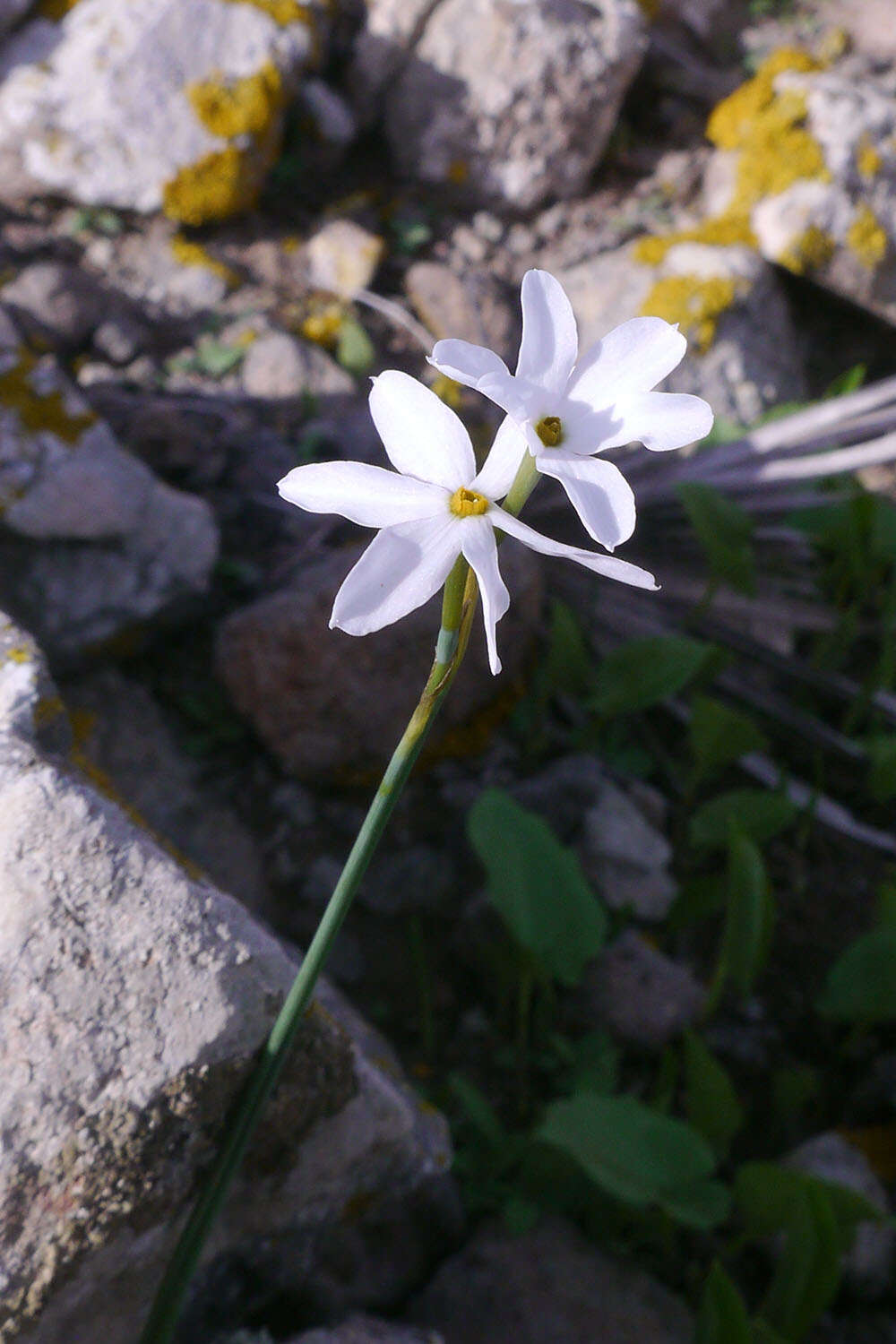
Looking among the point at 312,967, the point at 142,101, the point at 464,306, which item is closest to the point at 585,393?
the point at 312,967

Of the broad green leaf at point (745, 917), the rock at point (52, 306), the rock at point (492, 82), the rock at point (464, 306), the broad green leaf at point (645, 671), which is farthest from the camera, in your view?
the rock at point (492, 82)

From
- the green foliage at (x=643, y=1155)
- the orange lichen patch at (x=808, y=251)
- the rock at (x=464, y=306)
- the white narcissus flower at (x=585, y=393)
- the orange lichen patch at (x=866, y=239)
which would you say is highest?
the white narcissus flower at (x=585, y=393)

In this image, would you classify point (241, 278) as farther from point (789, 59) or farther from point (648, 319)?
point (648, 319)

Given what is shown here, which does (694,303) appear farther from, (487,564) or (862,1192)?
(487,564)

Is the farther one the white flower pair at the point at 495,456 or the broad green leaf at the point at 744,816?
the broad green leaf at the point at 744,816

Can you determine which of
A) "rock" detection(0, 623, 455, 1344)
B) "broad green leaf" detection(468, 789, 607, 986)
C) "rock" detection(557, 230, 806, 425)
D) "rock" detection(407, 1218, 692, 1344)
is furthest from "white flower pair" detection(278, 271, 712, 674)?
"rock" detection(557, 230, 806, 425)

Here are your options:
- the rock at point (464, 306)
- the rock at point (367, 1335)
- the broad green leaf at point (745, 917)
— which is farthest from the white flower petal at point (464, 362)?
the rock at point (464, 306)

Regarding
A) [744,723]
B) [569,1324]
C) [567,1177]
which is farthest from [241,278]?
[569,1324]

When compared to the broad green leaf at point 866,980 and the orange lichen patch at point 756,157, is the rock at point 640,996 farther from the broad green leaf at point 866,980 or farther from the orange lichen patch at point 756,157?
the orange lichen patch at point 756,157
